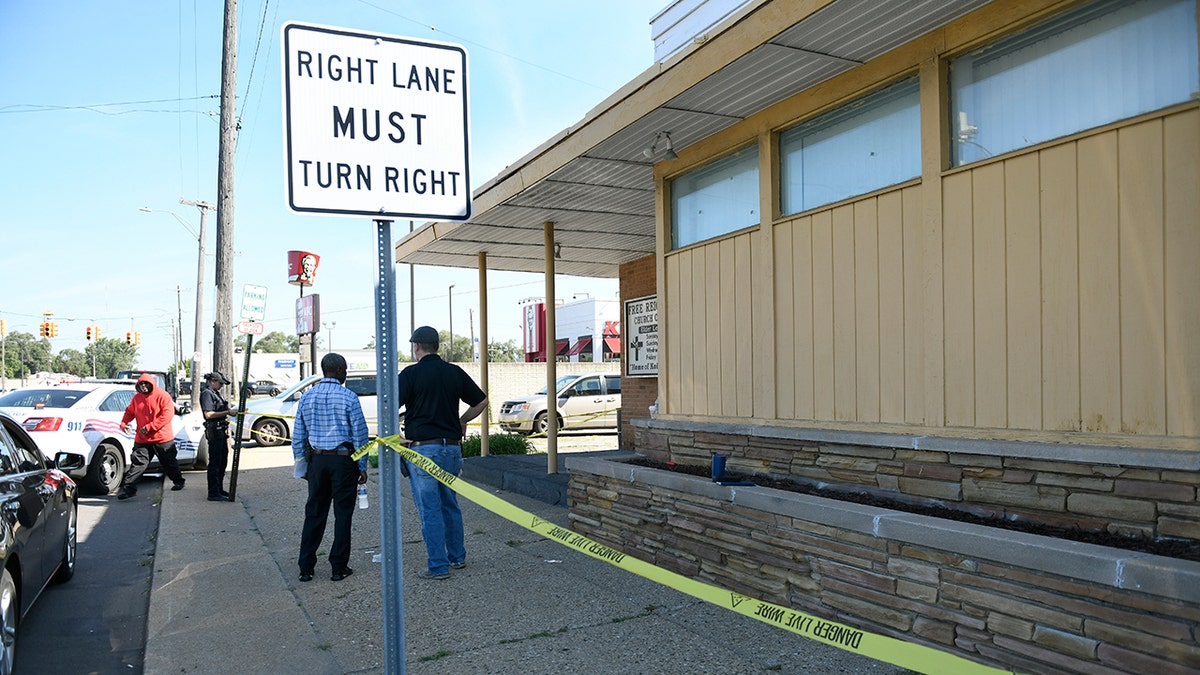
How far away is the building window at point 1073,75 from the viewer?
3.73 meters

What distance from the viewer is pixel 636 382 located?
40.0ft

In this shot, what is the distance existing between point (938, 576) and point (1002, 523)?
1.48ft

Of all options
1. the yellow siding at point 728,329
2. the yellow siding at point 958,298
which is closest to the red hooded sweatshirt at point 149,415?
the yellow siding at point 728,329

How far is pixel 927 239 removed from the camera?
481 cm

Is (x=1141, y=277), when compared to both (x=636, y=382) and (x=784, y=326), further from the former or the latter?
(x=636, y=382)

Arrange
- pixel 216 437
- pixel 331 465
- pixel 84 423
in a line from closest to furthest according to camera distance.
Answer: pixel 331 465, pixel 216 437, pixel 84 423

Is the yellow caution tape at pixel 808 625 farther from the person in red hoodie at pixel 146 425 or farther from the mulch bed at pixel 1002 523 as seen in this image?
the person in red hoodie at pixel 146 425

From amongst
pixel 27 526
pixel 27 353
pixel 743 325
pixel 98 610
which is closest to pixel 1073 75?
pixel 743 325

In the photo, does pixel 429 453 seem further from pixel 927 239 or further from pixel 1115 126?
pixel 1115 126

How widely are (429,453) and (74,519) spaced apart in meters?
3.04

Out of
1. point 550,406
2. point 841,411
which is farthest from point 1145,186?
point 550,406

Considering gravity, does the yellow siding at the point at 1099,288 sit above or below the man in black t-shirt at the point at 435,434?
above

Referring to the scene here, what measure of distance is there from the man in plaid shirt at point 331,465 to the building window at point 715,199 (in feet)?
10.1

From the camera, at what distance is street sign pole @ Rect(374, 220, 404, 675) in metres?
3.25
